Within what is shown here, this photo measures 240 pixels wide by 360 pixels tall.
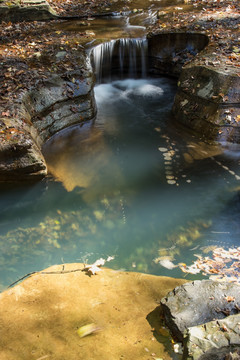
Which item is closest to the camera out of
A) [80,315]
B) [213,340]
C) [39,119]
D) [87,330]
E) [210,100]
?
[213,340]

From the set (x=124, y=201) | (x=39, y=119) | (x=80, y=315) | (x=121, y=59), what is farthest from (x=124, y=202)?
(x=121, y=59)

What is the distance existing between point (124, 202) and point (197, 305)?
2706 millimetres

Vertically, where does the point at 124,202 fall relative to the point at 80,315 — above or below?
below

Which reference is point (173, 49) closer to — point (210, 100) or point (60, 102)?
point (210, 100)

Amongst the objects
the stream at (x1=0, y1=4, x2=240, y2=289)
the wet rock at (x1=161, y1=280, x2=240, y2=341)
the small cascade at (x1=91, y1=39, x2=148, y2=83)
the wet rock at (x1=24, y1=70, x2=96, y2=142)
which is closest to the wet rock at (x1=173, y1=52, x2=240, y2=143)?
the stream at (x1=0, y1=4, x2=240, y2=289)

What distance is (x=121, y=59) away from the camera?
32.6ft

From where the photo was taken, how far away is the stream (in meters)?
4.54

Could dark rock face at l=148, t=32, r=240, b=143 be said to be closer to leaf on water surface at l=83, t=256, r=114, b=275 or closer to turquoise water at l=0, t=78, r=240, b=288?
turquoise water at l=0, t=78, r=240, b=288

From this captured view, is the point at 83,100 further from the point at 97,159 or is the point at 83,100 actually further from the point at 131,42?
the point at 131,42

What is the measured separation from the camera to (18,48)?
8.77 metres

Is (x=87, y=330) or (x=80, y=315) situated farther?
(x=80, y=315)

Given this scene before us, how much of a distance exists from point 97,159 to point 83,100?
2.10 metres

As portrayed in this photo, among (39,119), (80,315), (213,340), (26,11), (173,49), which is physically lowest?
(80,315)

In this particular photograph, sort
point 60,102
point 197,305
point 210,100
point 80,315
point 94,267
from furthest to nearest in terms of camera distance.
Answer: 1. point 60,102
2. point 210,100
3. point 94,267
4. point 80,315
5. point 197,305
